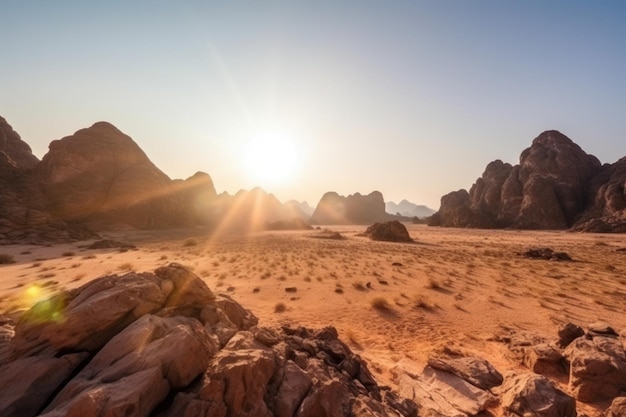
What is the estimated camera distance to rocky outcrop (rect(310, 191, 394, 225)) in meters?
154

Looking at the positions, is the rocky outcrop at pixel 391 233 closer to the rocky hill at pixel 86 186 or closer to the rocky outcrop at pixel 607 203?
the rocky outcrop at pixel 607 203

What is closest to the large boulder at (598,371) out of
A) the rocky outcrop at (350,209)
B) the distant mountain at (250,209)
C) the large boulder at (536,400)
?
the large boulder at (536,400)

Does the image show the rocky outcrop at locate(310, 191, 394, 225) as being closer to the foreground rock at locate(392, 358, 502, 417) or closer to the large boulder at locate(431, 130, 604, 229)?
the large boulder at locate(431, 130, 604, 229)

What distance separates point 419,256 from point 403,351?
861 inches

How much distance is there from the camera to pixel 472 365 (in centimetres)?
817

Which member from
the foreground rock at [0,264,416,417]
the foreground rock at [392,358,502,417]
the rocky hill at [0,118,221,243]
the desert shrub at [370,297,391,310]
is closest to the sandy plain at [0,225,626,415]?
the desert shrub at [370,297,391,310]

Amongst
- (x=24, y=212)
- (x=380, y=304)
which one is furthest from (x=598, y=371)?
(x=24, y=212)

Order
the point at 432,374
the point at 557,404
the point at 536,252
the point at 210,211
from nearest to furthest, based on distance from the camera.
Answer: the point at 557,404
the point at 432,374
the point at 536,252
the point at 210,211

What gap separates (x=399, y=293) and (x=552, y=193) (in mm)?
83635

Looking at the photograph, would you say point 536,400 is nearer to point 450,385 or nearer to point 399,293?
point 450,385

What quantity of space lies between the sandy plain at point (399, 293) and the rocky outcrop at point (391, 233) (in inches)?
785

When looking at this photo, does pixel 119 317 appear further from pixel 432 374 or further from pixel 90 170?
pixel 90 170

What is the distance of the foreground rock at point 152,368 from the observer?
4.78 meters

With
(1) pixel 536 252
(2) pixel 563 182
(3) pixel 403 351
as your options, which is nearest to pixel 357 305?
(3) pixel 403 351
